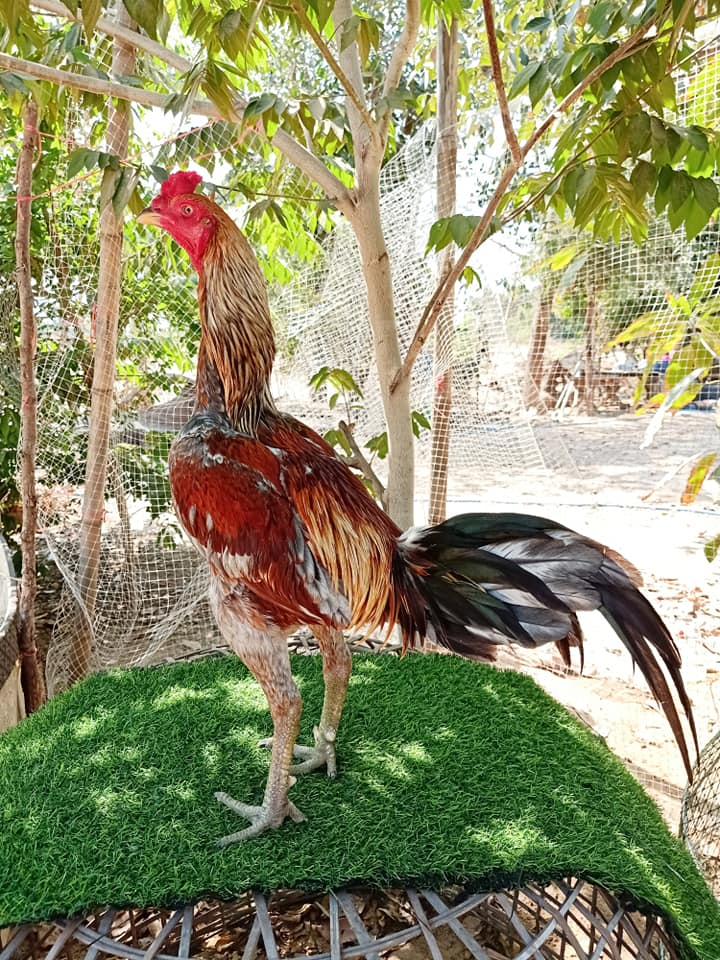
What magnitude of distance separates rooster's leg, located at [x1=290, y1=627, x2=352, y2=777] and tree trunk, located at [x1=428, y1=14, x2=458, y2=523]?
1.00 meters

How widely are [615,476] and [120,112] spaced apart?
5.75 m

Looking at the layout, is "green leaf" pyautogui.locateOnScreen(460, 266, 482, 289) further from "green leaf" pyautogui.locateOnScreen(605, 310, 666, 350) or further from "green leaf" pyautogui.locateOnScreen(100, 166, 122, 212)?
"green leaf" pyautogui.locateOnScreen(100, 166, 122, 212)

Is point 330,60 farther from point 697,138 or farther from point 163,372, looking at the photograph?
point 163,372

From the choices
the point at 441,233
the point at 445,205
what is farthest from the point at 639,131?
the point at 445,205

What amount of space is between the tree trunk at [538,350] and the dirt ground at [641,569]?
307 millimetres

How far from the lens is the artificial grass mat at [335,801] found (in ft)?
4.05

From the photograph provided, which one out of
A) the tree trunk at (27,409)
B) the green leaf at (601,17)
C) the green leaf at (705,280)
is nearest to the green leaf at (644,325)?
the green leaf at (705,280)

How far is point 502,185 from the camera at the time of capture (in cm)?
149

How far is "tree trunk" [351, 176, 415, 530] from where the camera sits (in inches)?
75.0

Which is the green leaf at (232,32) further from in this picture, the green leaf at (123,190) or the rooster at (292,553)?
the green leaf at (123,190)

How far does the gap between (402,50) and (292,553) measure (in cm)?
130

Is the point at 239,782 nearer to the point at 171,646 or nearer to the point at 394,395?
the point at 394,395

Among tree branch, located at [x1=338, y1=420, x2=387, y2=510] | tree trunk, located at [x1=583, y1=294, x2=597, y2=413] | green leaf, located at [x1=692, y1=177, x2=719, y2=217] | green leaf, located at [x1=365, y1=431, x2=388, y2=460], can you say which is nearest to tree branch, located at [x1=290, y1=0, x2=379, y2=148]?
green leaf, located at [x1=692, y1=177, x2=719, y2=217]

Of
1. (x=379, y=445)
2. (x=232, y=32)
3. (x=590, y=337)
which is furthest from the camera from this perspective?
(x=590, y=337)
